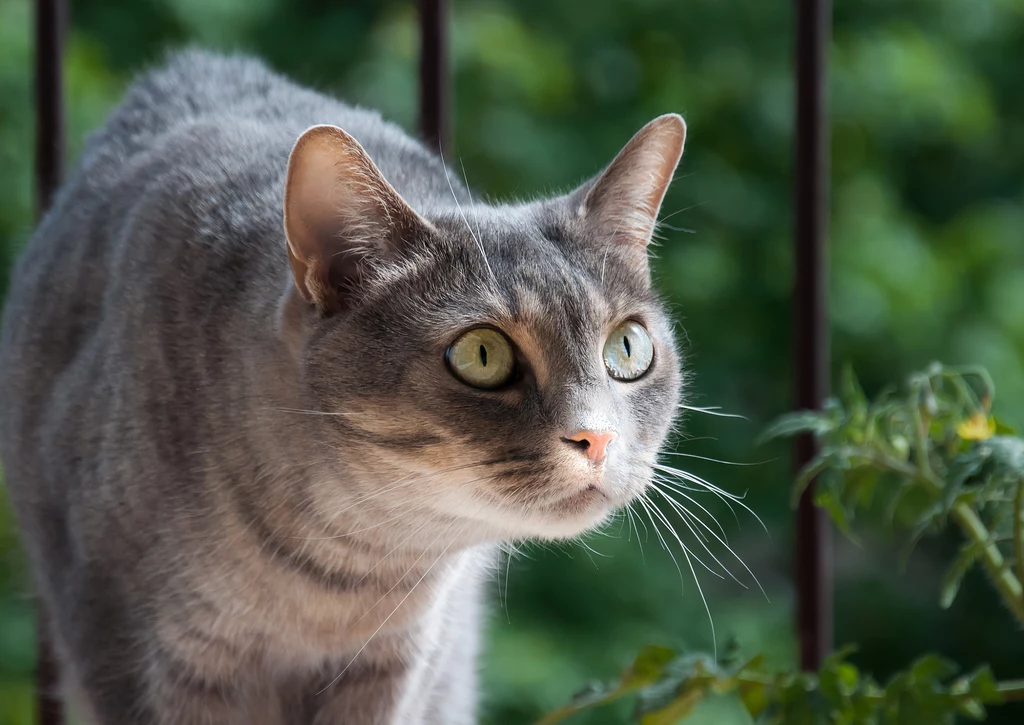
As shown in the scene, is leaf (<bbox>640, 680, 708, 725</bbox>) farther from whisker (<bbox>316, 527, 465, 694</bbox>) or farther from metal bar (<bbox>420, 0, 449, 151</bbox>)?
metal bar (<bbox>420, 0, 449, 151</bbox>)

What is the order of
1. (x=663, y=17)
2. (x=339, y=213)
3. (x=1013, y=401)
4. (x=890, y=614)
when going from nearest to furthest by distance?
(x=339, y=213) → (x=1013, y=401) → (x=663, y=17) → (x=890, y=614)

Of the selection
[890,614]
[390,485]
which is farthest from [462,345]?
Result: [890,614]

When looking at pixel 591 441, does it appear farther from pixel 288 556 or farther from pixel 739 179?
pixel 739 179

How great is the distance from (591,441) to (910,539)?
1.09ft

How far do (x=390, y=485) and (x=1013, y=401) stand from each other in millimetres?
2526

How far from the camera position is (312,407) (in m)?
1.12

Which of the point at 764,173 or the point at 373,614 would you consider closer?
the point at 373,614

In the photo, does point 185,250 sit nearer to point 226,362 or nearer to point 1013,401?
point 226,362

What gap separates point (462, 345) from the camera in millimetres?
1095

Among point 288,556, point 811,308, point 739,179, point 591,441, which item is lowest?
point 288,556

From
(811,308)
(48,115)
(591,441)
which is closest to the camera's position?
(591,441)

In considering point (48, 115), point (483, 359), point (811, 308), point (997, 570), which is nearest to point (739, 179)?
point (811, 308)

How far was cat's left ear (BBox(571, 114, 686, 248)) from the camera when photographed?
3.92 feet

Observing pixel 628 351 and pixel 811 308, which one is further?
pixel 811 308
